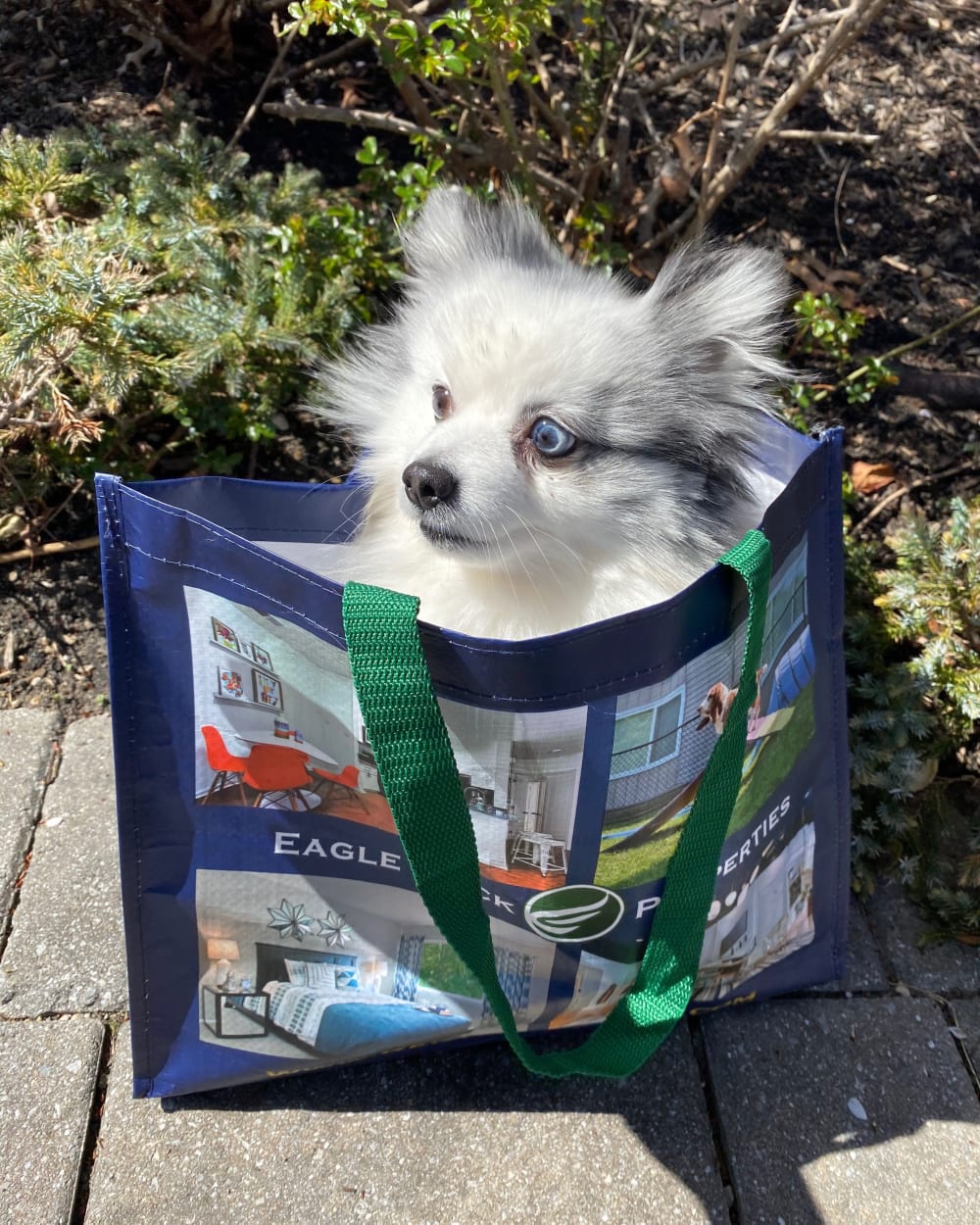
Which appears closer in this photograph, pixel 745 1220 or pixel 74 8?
pixel 745 1220

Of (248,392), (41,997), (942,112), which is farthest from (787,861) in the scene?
(942,112)

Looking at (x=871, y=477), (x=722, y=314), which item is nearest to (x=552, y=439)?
(x=722, y=314)

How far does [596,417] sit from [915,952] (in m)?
1.24

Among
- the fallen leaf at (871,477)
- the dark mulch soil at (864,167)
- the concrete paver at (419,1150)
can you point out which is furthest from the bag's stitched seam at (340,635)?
the fallen leaf at (871,477)

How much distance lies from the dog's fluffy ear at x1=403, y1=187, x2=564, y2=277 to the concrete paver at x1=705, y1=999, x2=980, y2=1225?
1.46m

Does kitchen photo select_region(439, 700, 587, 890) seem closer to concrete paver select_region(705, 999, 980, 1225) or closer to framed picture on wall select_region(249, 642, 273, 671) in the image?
framed picture on wall select_region(249, 642, 273, 671)

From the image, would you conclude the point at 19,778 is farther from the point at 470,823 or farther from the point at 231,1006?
the point at 470,823

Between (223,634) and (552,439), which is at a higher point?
(552,439)

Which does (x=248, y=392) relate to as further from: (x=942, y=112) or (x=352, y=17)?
(x=942, y=112)

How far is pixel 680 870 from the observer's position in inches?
53.8

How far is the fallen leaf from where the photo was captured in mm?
2613

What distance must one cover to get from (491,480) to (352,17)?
102 centimetres

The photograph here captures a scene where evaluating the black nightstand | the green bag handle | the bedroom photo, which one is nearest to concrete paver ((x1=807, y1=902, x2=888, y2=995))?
the green bag handle

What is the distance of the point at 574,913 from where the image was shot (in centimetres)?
140
